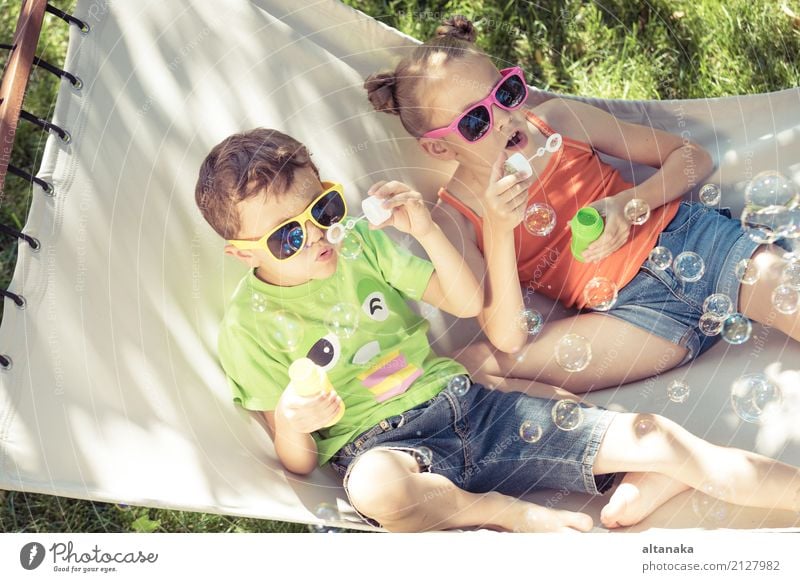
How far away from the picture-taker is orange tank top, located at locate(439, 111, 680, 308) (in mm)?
2055

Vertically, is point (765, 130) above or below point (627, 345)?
above

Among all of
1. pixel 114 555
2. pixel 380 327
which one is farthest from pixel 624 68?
pixel 114 555

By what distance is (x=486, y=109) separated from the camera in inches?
76.8

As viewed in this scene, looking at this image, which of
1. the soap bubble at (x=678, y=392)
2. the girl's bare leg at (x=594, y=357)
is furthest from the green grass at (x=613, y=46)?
the soap bubble at (x=678, y=392)

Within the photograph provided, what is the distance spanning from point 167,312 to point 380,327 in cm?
42

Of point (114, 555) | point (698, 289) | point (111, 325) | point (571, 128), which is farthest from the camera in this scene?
point (571, 128)

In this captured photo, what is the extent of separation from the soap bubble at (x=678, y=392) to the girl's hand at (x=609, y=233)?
0.99 feet

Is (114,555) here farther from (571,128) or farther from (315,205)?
(571,128)

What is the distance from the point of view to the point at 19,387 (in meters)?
1.72

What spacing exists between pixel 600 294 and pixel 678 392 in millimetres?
250

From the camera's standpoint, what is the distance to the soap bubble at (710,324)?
6.42 feet

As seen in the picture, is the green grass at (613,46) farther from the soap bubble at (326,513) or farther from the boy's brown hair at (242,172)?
the soap bubble at (326,513)

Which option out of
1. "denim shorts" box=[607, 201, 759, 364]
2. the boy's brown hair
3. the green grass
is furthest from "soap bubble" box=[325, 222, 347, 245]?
the green grass

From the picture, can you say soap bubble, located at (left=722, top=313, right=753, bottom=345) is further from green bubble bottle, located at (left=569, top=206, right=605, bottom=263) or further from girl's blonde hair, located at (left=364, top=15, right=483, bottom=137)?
girl's blonde hair, located at (left=364, top=15, right=483, bottom=137)
